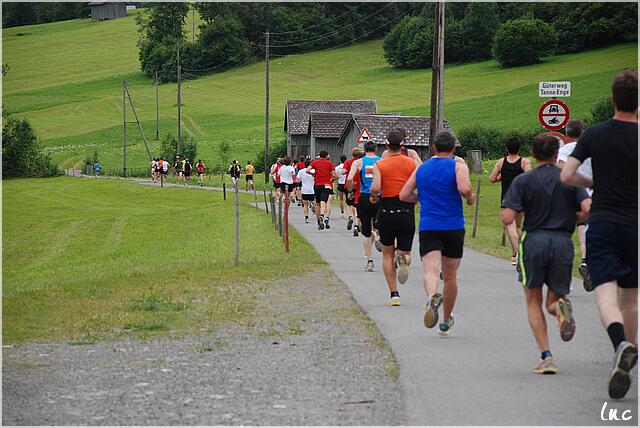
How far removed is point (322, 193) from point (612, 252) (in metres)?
20.6

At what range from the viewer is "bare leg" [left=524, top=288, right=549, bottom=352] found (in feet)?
28.6

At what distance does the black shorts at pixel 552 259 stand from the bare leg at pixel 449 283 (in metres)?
1.94

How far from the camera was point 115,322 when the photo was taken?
12.1m

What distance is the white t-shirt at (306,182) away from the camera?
30.1m

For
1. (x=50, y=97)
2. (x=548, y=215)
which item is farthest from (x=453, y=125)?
(x=548, y=215)

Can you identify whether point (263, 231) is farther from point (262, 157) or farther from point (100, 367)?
point (262, 157)

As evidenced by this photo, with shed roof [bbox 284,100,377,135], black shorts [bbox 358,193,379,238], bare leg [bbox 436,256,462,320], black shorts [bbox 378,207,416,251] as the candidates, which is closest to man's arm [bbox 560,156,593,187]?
bare leg [bbox 436,256,462,320]

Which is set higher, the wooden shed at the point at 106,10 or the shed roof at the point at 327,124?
the wooden shed at the point at 106,10

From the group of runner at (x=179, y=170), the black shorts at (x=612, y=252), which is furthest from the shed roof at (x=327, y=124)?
the black shorts at (x=612, y=252)

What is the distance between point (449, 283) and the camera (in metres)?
10.7

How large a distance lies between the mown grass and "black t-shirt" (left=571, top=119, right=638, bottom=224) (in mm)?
5047

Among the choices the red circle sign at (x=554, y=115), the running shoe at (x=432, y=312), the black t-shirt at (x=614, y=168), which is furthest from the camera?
the red circle sign at (x=554, y=115)

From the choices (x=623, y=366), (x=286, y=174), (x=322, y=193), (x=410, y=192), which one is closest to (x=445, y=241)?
(x=410, y=192)

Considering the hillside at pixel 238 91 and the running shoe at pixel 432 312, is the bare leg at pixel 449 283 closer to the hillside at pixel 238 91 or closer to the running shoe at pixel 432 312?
the running shoe at pixel 432 312
